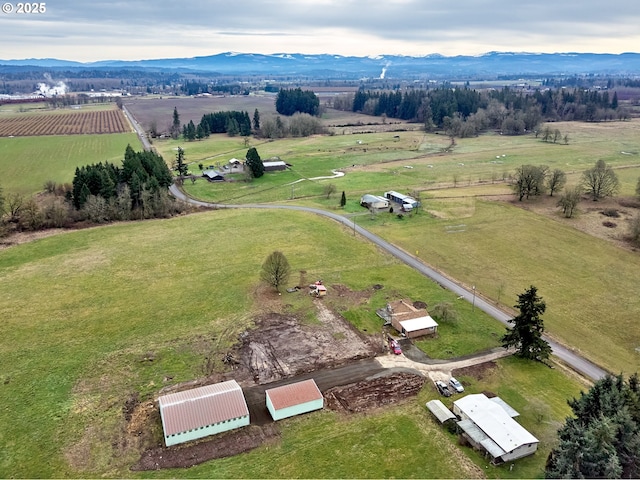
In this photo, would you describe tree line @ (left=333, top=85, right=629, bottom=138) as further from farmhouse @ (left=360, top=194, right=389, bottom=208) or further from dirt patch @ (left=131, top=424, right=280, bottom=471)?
dirt patch @ (left=131, top=424, right=280, bottom=471)

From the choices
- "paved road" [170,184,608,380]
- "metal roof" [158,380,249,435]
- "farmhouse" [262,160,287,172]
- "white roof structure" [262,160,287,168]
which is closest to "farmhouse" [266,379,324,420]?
"metal roof" [158,380,249,435]

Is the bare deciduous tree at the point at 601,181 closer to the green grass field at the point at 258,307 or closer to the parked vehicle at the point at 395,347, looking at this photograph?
the green grass field at the point at 258,307

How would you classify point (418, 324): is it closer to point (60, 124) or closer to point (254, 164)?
point (254, 164)

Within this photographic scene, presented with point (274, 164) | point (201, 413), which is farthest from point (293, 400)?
point (274, 164)

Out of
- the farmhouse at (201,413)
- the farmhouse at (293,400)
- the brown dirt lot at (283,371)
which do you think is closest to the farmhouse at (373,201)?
the brown dirt lot at (283,371)

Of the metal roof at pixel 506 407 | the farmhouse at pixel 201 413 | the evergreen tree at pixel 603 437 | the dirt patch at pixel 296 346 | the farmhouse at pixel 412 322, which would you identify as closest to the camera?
the evergreen tree at pixel 603 437

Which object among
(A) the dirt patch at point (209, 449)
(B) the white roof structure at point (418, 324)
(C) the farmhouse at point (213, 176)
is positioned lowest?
(A) the dirt patch at point (209, 449)
